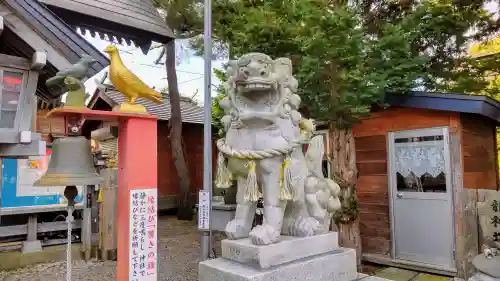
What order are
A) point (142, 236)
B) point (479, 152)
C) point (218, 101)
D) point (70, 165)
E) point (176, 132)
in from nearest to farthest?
1. point (70, 165)
2. point (142, 236)
3. point (479, 152)
4. point (218, 101)
5. point (176, 132)

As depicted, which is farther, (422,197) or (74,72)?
(422,197)

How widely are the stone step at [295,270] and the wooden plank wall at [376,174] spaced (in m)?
3.27

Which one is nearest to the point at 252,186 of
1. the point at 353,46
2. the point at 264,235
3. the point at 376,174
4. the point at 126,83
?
the point at 264,235

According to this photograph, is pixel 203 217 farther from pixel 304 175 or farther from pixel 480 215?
pixel 480 215

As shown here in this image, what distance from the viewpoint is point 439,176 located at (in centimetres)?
528

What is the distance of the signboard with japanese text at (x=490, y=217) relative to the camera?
4.66 meters

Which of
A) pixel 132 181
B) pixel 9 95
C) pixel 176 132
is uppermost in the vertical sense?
pixel 176 132

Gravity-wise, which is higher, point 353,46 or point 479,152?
point 353,46

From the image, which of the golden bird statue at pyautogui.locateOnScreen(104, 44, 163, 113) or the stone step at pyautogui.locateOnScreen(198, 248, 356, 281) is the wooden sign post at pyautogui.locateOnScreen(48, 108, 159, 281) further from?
the stone step at pyautogui.locateOnScreen(198, 248, 356, 281)

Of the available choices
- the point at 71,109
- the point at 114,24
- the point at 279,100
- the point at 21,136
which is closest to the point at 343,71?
the point at 279,100

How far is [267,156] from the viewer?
248 centimetres

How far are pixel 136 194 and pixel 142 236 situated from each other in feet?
1.12

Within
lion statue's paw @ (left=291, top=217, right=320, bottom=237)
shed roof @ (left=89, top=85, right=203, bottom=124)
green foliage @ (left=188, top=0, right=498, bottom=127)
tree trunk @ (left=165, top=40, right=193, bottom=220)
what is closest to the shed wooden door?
green foliage @ (left=188, top=0, right=498, bottom=127)

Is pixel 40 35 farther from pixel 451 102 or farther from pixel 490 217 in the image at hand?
pixel 490 217
